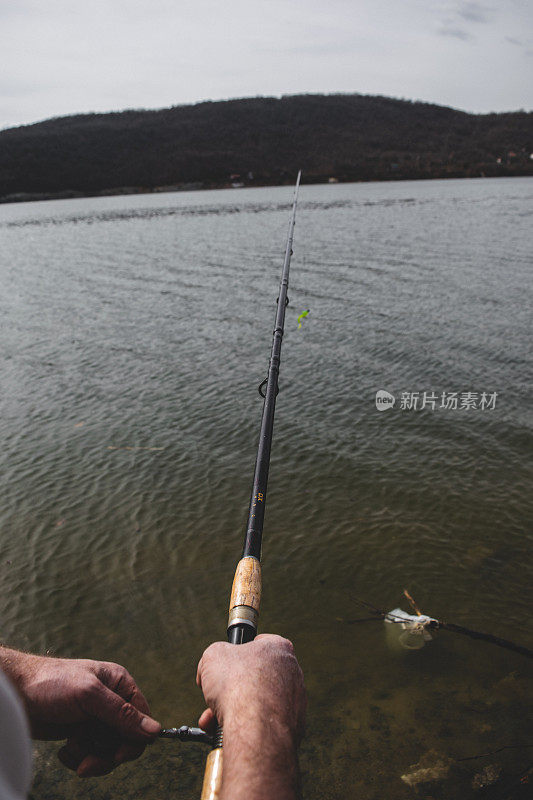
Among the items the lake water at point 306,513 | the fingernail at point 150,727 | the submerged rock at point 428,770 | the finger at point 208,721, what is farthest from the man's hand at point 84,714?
the submerged rock at point 428,770

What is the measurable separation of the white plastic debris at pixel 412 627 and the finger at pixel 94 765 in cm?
394

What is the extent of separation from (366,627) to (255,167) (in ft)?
506

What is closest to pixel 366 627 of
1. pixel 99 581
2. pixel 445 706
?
pixel 445 706

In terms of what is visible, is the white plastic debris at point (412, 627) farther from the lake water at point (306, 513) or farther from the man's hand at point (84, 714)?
the man's hand at point (84, 714)

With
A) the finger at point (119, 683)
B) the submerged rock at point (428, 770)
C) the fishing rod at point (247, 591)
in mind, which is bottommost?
the submerged rock at point (428, 770)

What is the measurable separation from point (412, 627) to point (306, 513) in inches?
98.3

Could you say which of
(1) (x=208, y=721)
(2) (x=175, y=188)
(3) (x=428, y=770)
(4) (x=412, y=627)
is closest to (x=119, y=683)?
(1) (x=208, y=721)

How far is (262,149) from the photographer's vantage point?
15925 centimetres

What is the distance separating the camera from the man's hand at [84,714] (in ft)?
7.72

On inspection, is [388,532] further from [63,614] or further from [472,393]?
[472,393]

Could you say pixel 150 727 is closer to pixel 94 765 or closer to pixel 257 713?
pixel 94 765

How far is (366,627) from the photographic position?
19.0 feet

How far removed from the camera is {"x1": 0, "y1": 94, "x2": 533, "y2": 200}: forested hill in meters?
132

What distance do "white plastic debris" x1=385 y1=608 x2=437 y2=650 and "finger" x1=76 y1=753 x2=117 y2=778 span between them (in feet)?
12.9
